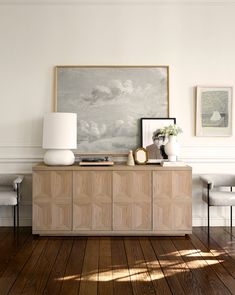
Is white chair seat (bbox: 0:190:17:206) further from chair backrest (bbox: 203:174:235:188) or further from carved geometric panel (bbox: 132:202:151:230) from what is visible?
chair backrest (bbox: 203:174:235:188)

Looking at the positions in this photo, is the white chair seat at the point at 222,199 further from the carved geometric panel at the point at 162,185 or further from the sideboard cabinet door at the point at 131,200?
the sideboard cabinet door at the point at 131,200

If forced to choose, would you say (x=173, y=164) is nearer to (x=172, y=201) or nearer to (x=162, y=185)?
(x=162, y=185)

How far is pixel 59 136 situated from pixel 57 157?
24cm

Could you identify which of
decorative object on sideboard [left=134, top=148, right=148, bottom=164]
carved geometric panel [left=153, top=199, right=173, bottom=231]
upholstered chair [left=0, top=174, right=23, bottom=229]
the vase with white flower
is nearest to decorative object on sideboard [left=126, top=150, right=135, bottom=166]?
decorative object on sideboard [left=134, top=148, right=148, bottom=164]

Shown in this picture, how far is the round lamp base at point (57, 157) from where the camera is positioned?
4359mm

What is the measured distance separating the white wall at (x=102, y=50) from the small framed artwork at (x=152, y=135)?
208 mm

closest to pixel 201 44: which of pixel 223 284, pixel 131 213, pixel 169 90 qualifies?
pixel 169 90

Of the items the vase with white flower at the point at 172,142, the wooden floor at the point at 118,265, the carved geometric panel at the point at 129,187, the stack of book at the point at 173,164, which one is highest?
the vase with white flower at the point at 172,142

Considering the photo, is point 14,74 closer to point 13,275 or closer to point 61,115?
point 61,115

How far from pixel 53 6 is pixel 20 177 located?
6.90 feet

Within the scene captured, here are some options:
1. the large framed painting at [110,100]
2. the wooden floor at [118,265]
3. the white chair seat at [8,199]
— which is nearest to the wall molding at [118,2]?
the large framed painting at [110,100]

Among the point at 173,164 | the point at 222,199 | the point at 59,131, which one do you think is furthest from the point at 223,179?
the point at 59,131

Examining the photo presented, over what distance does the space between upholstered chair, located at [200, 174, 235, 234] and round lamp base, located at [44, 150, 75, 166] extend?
5.13 ft

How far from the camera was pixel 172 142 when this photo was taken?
4480 millimetres
